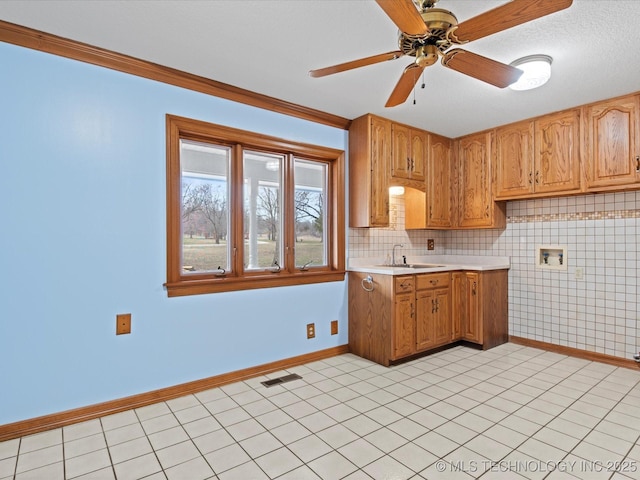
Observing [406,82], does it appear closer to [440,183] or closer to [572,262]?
[440,183]

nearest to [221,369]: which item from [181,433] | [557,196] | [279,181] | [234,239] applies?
[181,433]

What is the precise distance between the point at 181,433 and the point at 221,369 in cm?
74

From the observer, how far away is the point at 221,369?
9.34 ft

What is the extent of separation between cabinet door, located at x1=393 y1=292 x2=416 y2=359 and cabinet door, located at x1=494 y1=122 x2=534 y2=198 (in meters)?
1.63

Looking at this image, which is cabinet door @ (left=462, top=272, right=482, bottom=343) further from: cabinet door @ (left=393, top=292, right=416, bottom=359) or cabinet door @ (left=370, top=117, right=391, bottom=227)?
cabinet door @ (left=370, top=117, right=391, bottom=227)

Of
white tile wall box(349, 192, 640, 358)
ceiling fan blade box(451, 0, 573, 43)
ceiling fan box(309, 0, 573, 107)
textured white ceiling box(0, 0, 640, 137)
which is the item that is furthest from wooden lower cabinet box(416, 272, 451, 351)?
ceiling fan blade box(451, 0, 573, 43)

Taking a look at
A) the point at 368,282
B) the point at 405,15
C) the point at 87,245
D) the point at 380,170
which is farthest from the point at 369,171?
the point at 87,245

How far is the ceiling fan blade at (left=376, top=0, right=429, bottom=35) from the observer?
138 cm

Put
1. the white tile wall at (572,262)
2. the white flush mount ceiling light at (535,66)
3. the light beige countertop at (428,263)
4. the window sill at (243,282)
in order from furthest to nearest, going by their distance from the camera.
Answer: the light beige countertop at (428,263), the white tile wall at (572,262), the window sill at (243,282), the white flush mount ceiling light at (535,66)

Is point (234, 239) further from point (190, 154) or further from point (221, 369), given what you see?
point (221, 369)

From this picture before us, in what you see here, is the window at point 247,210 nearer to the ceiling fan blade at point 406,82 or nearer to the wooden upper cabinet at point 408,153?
the wooden upper cabinet at point 408,153

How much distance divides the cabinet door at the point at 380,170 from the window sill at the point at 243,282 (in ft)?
2.27

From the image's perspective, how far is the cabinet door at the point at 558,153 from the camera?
3326 millimetres

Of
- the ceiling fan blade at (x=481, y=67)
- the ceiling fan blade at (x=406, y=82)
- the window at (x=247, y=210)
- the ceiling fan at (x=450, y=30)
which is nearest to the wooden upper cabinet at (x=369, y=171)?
the window at (x=247, y=210)
